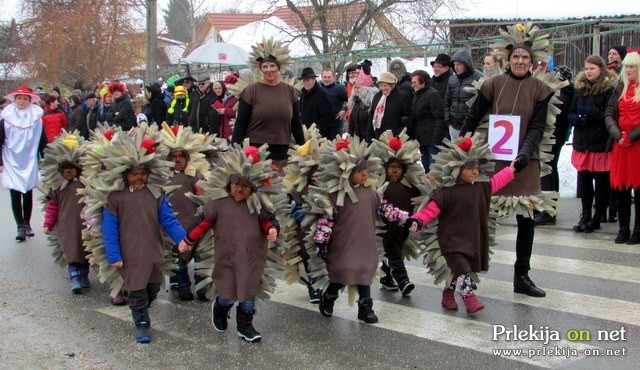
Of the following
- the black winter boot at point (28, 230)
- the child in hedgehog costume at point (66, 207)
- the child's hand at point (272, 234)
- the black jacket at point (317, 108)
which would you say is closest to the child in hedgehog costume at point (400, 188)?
the child's hand at point (272, 234)

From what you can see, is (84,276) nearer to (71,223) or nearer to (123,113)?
(71,223)

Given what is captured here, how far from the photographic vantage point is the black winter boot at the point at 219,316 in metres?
5.97

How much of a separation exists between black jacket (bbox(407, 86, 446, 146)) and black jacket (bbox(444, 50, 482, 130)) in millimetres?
104

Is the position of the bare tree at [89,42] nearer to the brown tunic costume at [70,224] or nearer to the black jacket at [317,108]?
the black jacket at [317,108]

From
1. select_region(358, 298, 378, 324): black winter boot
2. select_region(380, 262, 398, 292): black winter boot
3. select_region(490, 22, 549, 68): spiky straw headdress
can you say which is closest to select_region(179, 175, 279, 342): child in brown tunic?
select_region(358, 298, 378, 324): black winter boot

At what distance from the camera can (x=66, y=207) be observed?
300 inches

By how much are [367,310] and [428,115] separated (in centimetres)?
467

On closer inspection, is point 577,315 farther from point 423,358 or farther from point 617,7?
point 617,7

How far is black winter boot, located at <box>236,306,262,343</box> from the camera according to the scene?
581 cm

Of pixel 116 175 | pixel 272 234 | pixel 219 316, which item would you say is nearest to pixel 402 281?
pixel 272 234

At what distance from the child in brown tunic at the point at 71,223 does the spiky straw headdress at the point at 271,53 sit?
211 cm

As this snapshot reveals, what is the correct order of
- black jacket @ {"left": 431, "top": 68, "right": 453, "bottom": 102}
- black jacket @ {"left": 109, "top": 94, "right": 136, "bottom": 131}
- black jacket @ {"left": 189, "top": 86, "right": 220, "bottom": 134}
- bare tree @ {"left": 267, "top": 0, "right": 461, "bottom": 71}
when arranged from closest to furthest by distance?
1. black jacket @ {"left": 431, "top": 68, "right": 453, "bottom": 102}
2. black jacket @ {"left": 109, "top": 94, "right": 136, "bottom": 131}
3. black jacket @ {"left": 189, "top": 86, "right": 220, "bottom": 134}
4. bare tree @ {"left": 267, "top": 0, "right": 461, "bottom": 71}

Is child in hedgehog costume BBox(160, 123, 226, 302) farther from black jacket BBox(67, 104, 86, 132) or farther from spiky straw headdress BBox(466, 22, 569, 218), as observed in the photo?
black jacket BBox(67, 104, 86, 132)

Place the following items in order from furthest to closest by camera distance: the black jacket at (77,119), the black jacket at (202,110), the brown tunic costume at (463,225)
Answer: the black jacket at (77,119) → the black jacket at (202,110) → the brown tunic costume at (463,225)
